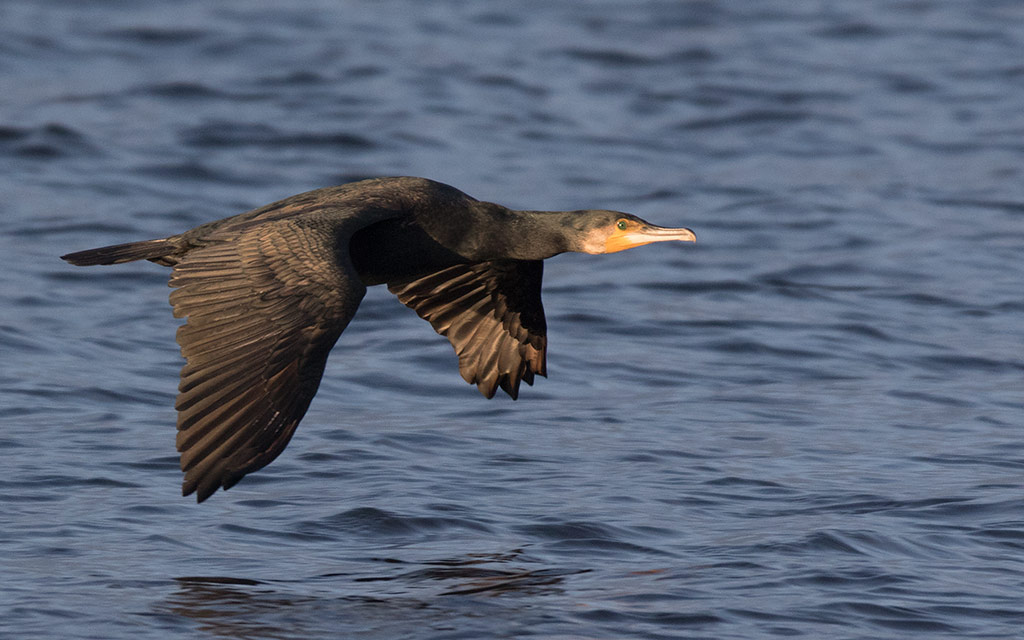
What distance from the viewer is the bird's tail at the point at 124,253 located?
7434 mm

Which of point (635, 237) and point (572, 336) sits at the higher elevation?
point (635, 237)

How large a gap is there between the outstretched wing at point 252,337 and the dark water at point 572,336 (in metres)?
0.74

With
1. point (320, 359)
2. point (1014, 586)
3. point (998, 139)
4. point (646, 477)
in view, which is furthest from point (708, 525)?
point (998, 139)

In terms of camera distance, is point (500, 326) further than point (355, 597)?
Yes

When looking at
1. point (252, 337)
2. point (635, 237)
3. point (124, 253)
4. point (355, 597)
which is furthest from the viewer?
point (635, 237)

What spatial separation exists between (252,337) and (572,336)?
16.2ft

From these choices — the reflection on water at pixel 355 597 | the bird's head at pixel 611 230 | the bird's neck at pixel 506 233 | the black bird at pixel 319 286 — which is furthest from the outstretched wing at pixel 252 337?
the bird's head at pixel 611 230

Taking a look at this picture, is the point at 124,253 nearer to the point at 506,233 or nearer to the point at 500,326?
the point at 506,233

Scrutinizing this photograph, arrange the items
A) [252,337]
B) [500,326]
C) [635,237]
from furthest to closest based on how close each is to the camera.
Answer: [500,326]
[635,237]
[252,337]

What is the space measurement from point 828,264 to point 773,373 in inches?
110

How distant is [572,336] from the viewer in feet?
37.0

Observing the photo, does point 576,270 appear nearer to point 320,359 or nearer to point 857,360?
point 857,360

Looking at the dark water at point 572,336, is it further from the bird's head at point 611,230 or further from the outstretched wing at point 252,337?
the bird's head at point 611,230

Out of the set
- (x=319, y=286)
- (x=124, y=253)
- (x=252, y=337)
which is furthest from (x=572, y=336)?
(x=252, y=337)
